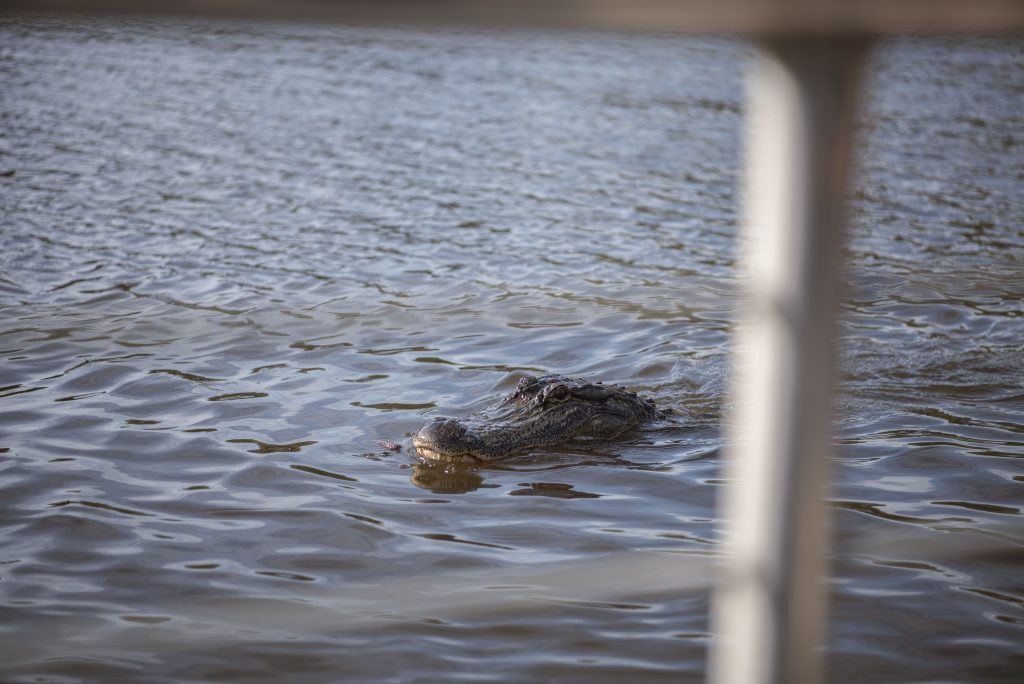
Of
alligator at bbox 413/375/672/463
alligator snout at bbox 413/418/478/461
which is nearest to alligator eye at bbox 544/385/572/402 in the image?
alligator at bbox 413/375/672/463

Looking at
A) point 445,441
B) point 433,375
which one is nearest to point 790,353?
point 445,441

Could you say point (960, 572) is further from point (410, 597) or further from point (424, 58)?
point (424, 58)

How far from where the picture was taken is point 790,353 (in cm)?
106

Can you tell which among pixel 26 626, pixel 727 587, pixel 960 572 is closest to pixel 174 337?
pixel 26 626

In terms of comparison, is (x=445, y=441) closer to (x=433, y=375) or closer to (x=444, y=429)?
(x=444, y=429)

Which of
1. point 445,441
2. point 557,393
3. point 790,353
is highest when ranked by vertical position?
point 790,353

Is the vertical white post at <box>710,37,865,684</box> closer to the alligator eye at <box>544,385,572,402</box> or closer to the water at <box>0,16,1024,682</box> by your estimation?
the water at <box>0,16,1024,682</box>

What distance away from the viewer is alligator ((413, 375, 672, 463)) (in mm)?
5707

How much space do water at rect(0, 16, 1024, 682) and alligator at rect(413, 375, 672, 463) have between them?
0.45 feet

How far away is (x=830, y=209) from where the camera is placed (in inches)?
40.6

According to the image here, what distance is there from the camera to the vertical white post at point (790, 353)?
1021mm

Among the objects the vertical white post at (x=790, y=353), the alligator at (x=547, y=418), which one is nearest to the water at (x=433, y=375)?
the alligator at (x=547, y=418)

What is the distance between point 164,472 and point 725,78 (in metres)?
14.7

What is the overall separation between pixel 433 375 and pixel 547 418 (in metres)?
1.36
